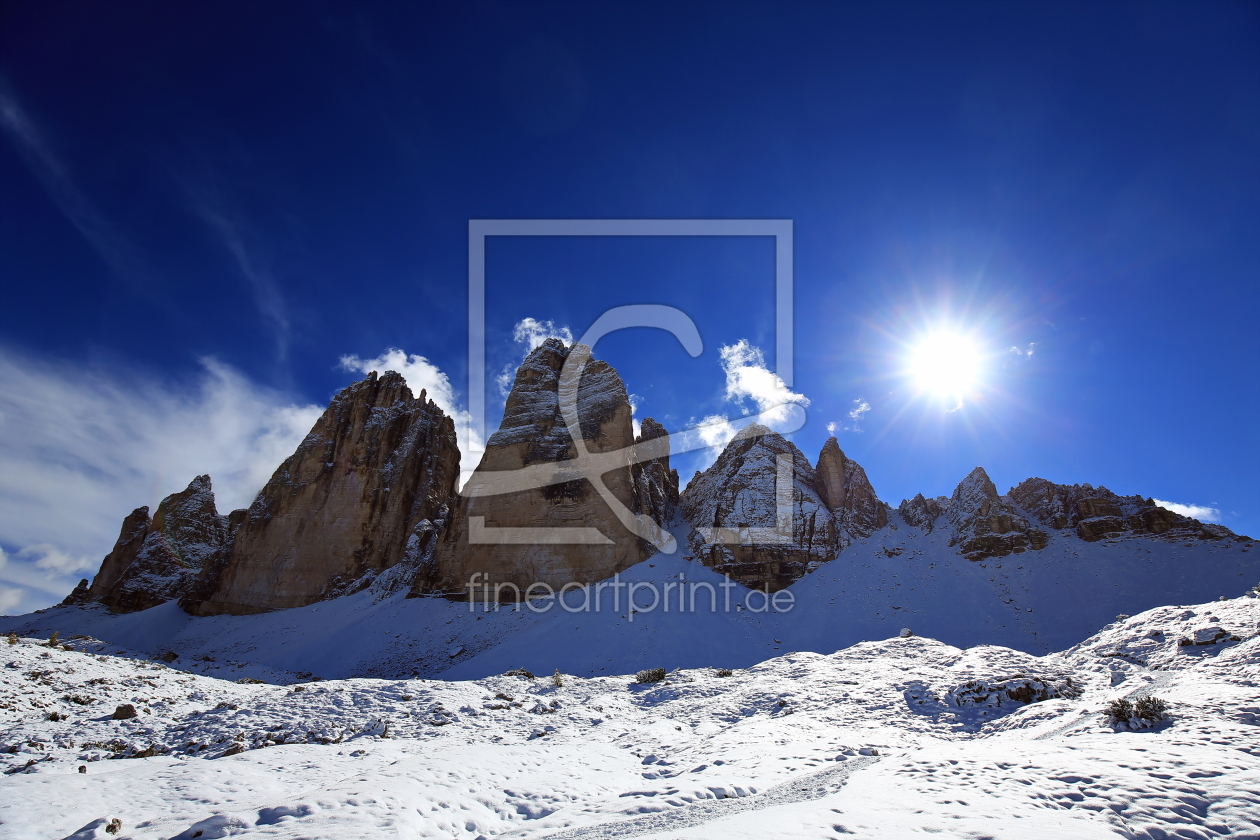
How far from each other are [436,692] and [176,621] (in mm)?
48378

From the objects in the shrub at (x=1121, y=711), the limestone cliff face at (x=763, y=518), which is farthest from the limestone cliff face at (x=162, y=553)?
the shrub at (x=1121, y=711)

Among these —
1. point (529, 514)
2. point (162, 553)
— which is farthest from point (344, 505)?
point (162, 553)

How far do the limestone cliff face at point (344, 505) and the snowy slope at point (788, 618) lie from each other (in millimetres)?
6462

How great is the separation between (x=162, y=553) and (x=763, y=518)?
6358cm

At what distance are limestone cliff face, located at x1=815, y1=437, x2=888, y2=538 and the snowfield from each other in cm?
2760

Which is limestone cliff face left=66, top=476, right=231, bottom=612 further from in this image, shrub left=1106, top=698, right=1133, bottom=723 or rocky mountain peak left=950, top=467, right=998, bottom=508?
rocky mountain peak left=950, top=467, right=998, bottom=508

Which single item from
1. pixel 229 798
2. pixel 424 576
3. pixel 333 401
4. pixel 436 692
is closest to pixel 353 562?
pixel 424 576

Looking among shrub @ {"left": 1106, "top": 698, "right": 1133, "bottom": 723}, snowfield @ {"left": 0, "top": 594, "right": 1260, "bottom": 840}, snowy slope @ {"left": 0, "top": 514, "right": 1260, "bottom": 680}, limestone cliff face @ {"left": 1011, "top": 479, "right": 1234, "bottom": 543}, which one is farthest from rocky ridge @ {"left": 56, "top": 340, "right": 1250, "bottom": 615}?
shrub @ {"left": 1106, "top": 698, "right": 1133, "bottom": 723}

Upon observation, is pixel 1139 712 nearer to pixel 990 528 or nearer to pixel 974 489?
pixel 990 528

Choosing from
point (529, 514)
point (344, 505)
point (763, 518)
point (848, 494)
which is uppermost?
point (848, 494)

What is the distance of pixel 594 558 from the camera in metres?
38.7

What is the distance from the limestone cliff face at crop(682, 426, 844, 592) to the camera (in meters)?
38.0

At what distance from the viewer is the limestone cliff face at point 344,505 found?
155 ft

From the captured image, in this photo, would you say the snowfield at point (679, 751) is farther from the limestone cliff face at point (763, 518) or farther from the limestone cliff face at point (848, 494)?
the limestone cliff face at point (848, 494)
